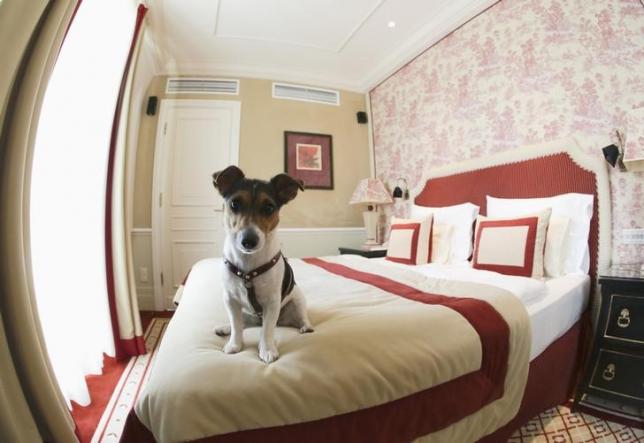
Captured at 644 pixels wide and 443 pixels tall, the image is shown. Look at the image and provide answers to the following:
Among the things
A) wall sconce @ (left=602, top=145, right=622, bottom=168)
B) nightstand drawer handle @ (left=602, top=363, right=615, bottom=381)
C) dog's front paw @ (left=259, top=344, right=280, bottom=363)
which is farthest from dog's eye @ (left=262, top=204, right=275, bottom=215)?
wall sconce @ (left=602, top=145, right=622, bottom=168)

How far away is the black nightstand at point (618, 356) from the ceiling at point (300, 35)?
228 centimetres

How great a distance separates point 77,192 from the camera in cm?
174

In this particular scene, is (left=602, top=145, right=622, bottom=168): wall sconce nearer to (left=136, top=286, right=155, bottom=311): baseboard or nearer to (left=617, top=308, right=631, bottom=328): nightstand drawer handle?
(left=617, top=308, right=631, bottom=328): nightstand drawer handle

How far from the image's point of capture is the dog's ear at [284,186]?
3.09ft

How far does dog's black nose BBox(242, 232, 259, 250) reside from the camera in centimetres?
78

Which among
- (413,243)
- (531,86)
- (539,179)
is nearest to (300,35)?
(531,86)

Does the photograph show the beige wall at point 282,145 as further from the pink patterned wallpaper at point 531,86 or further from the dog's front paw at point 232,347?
the dog's front paw at point 232,347

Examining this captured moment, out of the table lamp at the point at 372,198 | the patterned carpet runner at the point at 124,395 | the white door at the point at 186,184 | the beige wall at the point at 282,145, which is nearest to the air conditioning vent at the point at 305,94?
A: the beige wall at the point at 282,145

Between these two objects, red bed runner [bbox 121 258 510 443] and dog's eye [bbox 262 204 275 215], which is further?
dog's eye [bbox 262 204 275 215]

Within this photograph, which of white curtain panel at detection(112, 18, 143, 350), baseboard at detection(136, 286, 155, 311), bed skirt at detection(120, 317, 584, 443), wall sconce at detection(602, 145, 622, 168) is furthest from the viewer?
baseboard at detection(136, 286, 155, 311)

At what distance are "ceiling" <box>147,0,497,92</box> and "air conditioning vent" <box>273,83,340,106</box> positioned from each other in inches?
3.7

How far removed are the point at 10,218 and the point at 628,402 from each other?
8.24 ft

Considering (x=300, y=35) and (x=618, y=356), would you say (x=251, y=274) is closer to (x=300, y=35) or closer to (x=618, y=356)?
(x=618, y=356)

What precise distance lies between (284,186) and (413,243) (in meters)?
1.60
